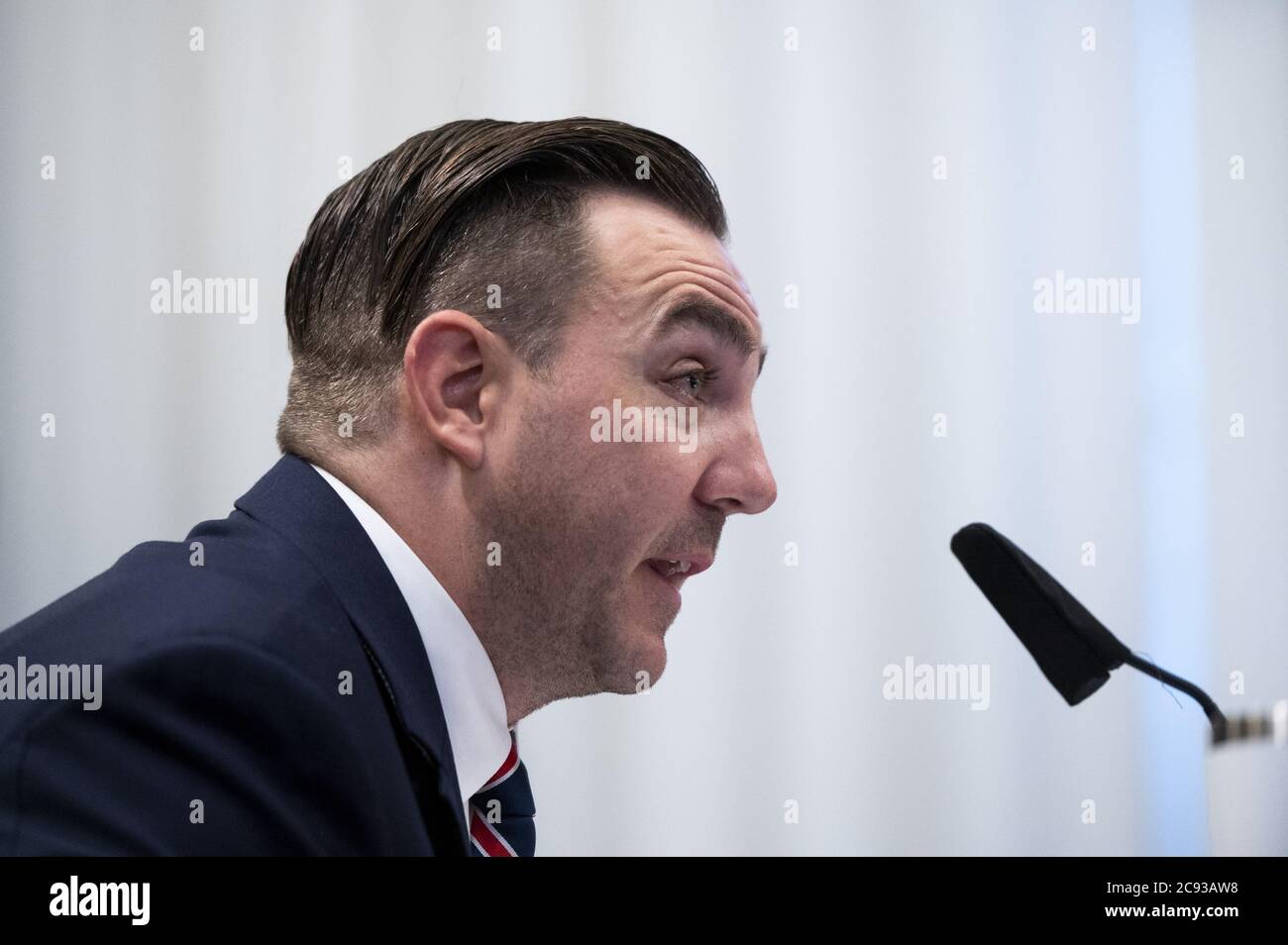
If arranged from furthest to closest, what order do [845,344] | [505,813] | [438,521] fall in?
1. [845,344]
2. [505,813]
3. [438,521]

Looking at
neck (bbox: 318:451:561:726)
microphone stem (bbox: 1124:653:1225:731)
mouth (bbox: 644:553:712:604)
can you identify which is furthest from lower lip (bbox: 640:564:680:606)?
microphone stem (bbox: 1124:653:1225:731)

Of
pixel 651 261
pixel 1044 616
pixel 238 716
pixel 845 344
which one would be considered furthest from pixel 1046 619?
pixel 845 344

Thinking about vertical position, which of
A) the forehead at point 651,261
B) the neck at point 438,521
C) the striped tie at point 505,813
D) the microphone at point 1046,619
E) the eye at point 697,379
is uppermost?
the forehead at point 651,261

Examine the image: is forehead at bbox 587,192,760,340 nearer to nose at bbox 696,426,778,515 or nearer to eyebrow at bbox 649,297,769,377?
eyebrow at bbox 649,297,769,377

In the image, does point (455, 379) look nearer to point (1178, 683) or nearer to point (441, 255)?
point (441, 255)

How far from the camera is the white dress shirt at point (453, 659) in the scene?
0.81m

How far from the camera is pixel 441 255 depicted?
896 millimetres

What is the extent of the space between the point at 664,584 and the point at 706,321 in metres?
0.23

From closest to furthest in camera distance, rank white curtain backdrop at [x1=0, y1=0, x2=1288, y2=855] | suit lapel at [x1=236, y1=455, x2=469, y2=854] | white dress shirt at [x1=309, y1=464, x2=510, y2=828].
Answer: suit lapel at [x1=236, y1=455, x2=469, y2=854], white dress shirt at [x1=309, y1=464, x2=510, y2=828], white curtain backdrop at [x1=0, y1=0, x2=1288, y2=855]

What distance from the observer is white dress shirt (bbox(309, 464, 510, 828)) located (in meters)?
0.81

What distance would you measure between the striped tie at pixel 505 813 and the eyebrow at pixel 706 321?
1.29 ft

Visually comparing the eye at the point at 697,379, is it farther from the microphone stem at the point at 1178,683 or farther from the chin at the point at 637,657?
the microphone stem at the point at 1178,683

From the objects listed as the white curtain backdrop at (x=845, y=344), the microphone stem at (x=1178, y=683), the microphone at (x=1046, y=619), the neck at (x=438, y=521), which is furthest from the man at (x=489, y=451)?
the white curtain backdrop at (x=845, y=344)

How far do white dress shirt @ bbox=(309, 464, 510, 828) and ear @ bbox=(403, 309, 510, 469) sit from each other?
9 cm
